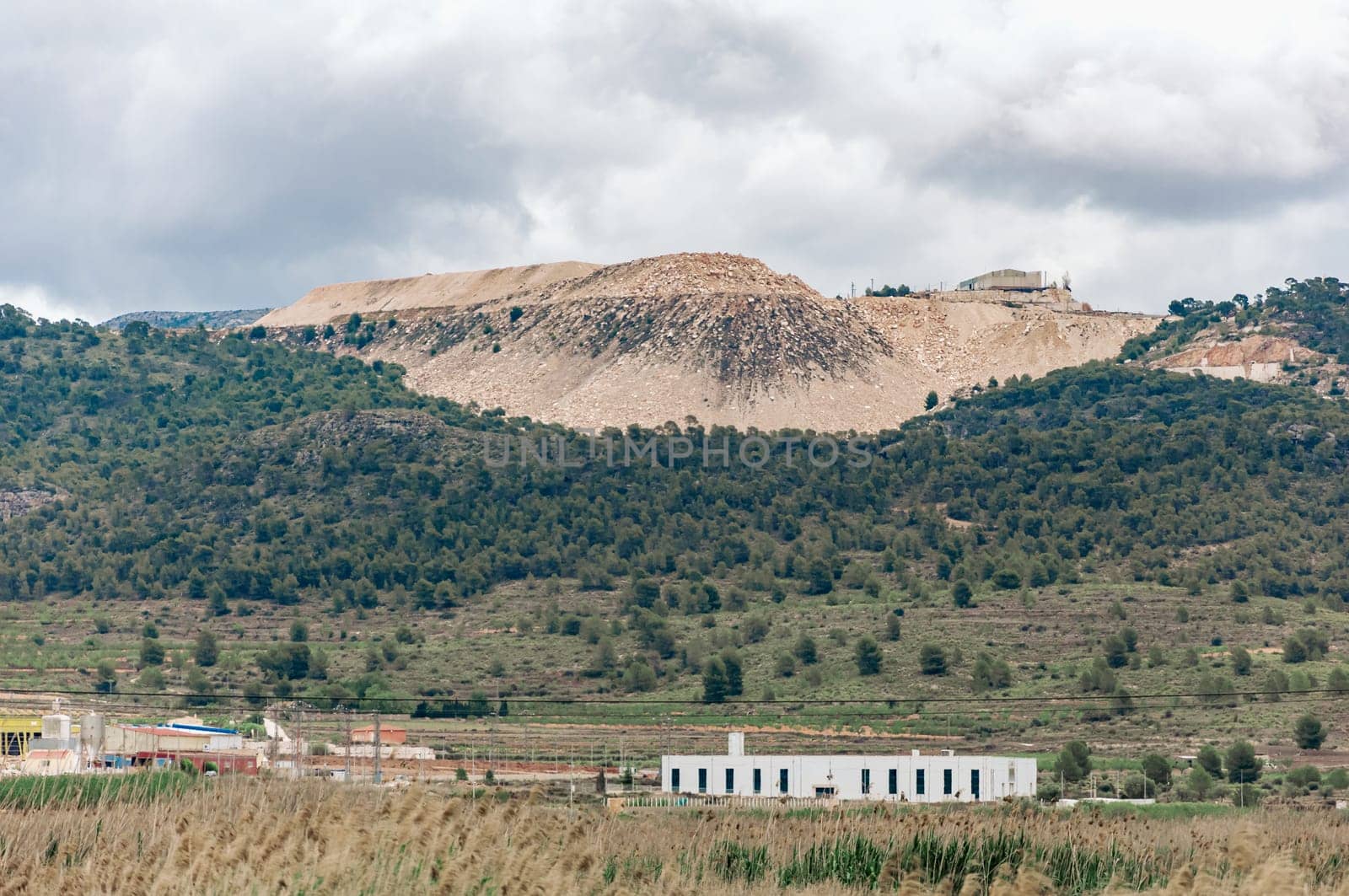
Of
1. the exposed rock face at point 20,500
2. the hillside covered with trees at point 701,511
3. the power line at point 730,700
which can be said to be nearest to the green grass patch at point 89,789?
the power line at point 730,700

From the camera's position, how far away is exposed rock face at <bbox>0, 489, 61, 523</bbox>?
555 ft

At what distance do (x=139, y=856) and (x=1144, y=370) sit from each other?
174692 millimetres

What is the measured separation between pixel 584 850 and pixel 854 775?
49.9m

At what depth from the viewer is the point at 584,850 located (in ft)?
97.4

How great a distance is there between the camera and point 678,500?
540ft

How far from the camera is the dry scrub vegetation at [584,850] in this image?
2527 centimetres

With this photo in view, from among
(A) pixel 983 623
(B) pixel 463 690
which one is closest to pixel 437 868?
(B) pixel 463 690

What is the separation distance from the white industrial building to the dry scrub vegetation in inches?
1189

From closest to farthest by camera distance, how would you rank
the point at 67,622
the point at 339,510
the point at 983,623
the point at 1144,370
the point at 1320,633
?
the point at 1320,633
the point at 983,623
the point at 67,622
the point at 339,510
the point at 1144,370

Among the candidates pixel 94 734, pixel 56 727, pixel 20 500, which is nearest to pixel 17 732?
pixel 56 727

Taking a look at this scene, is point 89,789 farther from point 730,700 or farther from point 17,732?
point 730,700

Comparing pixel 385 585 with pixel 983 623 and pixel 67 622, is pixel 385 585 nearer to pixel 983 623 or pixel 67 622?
pixel 67 622

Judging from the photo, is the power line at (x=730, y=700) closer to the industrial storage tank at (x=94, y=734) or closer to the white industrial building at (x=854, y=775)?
the white industrial building at (x=854, y=775)

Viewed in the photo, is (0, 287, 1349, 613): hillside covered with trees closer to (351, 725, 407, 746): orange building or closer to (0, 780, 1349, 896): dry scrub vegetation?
(351, 725, 407, 746): orange building
